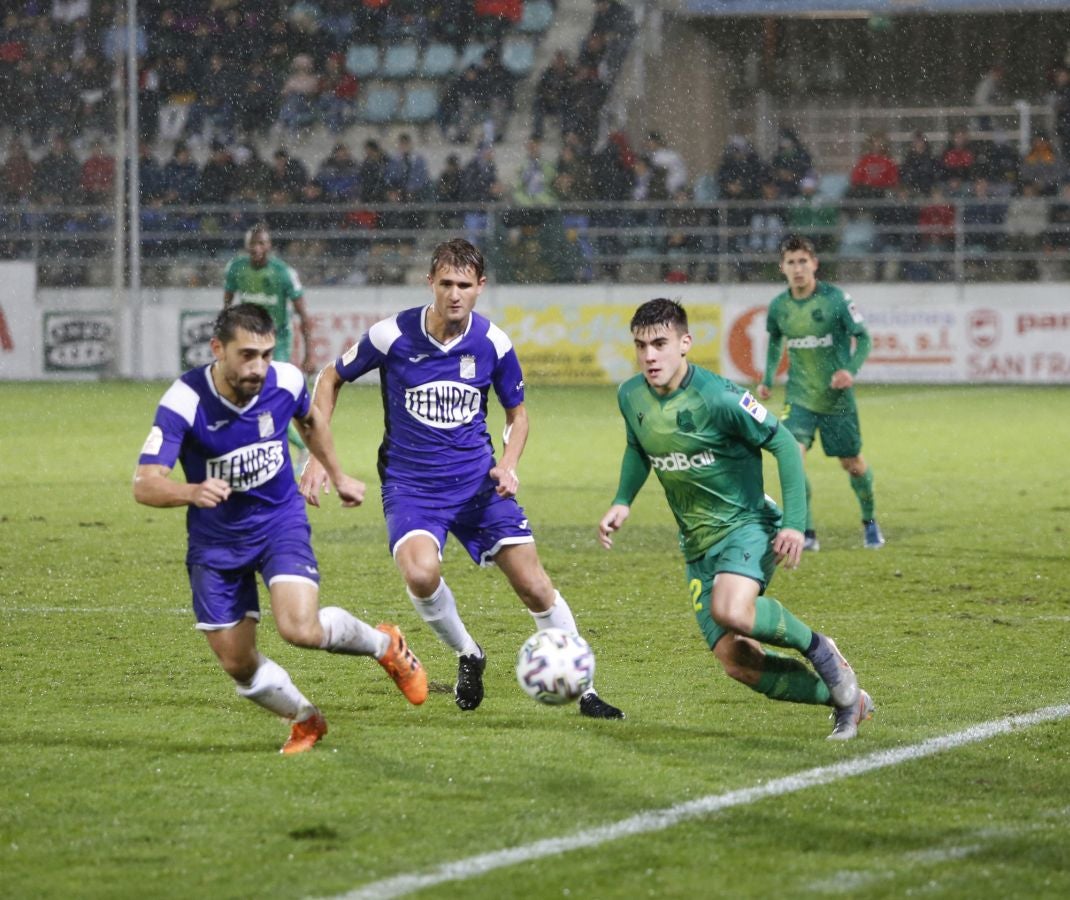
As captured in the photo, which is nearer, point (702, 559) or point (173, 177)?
point (702, 559)

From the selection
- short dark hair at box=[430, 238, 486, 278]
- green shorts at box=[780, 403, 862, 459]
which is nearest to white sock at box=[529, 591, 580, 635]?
short dark hair at box=[430, 238, 486, 278]

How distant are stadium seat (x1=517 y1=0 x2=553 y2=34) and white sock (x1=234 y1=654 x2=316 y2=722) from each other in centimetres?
2638

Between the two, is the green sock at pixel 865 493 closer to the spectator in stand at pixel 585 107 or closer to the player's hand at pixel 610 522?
the player's hand at pixel 610 522

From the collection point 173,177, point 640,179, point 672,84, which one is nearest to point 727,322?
point 640,179

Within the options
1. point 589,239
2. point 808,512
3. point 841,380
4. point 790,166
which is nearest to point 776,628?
point 808,512

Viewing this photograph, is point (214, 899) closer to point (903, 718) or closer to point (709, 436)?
point (709, 436)

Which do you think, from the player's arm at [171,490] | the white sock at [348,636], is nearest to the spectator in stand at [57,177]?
the white sock at [348,636]

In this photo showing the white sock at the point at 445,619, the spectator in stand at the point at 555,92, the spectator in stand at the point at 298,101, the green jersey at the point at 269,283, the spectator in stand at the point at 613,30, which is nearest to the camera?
the white sock at the point at 445,619

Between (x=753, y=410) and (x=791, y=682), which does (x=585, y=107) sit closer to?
(x=753, y=410)

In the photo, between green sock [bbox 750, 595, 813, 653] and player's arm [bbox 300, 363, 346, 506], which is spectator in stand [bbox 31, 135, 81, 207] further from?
green sock [bbox 750, 595, 813, 653]

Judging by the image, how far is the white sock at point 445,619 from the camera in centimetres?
680

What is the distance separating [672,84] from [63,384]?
1207 cm

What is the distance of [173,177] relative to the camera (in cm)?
2831

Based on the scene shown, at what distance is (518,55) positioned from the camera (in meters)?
30.7
